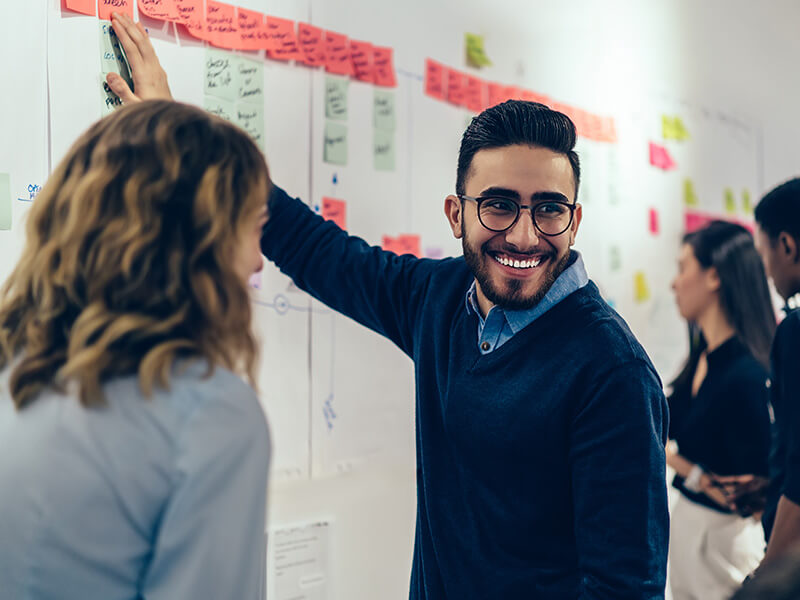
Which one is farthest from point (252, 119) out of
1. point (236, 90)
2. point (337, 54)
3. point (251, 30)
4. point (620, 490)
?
point (620, 490)

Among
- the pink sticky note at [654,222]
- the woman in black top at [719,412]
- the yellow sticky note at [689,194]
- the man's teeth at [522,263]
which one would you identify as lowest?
the woman in black top at [719,412]

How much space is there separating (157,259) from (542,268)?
0.67 m

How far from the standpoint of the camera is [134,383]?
28.8 inches

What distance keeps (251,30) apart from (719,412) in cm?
156

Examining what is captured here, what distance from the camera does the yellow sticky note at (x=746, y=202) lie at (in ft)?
10.4

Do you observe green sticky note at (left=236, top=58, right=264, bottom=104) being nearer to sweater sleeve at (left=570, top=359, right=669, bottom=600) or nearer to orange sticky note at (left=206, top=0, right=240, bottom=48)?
orange sticky note at (left=206, top=0, right=240, bottom=48)

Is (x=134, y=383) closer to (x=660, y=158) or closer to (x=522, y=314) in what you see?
(x=522, y=314)

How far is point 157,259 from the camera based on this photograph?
76 centimetres

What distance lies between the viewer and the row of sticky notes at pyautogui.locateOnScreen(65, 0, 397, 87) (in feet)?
4.52

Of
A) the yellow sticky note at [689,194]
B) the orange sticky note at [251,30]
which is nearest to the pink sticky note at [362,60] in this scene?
the orange sticky note at [251,30]

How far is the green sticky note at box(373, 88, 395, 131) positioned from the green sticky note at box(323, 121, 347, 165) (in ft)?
0.35

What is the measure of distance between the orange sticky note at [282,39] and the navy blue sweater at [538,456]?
1.22 ft

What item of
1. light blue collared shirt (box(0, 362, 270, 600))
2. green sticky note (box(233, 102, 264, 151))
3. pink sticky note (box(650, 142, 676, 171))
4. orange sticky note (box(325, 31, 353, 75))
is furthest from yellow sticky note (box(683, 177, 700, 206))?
light blue collared shirt (box(0, 362, 270, 600))

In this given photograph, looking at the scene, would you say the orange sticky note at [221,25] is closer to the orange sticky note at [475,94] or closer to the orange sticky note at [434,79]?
the orange sticky note at [434,79]
